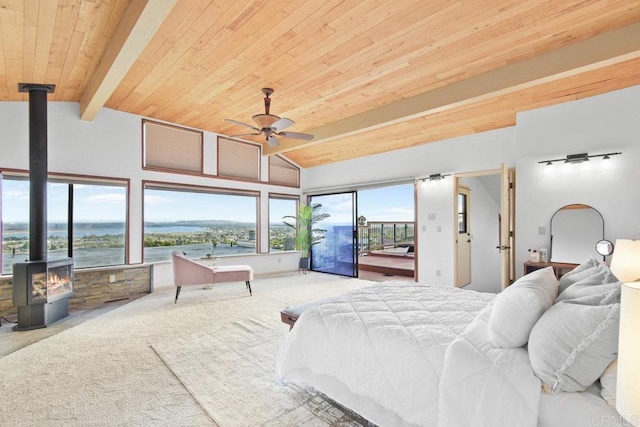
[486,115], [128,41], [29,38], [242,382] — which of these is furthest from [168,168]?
[486,115]

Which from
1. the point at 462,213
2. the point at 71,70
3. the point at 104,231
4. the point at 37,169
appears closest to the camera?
the point at 71,70

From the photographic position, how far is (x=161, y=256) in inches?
229

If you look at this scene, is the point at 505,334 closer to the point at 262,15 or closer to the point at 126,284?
the point at 262,15

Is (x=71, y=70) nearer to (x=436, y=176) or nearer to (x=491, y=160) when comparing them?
(x=436, y=176)

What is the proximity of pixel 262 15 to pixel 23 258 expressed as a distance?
15.7ft

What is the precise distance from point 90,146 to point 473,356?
5900 mm

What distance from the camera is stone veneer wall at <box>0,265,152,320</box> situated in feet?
15.7

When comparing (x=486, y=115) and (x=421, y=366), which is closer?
(x=421, y=366)

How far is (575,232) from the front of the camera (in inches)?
160

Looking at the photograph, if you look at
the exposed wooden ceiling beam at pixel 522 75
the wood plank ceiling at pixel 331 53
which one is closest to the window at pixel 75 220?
the wood plank ceiling at pixel 331 53

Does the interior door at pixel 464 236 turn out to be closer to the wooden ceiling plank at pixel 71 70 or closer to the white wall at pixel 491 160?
→ the white wall at pixel 491 160

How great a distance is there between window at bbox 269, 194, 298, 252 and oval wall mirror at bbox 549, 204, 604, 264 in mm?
5346

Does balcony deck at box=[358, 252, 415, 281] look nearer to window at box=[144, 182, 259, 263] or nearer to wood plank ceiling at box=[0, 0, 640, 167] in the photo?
window at box=[144, 182, 259, 263]

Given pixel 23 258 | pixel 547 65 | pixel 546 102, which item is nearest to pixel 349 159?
pixel 546 102
